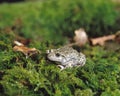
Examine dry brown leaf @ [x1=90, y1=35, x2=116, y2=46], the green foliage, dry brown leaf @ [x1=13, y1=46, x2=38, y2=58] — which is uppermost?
dry brown leaf @ [x1=90, y1=35, x2=116, y2=46]

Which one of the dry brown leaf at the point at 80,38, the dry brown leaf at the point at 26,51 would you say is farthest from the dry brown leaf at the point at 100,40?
the dry brown leaf at the point at 26,51

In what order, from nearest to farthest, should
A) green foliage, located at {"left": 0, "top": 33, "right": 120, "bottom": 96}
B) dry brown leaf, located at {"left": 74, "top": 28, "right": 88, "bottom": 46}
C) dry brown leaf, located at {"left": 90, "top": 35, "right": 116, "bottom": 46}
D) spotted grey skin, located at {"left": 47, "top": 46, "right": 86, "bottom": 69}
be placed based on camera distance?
green foliage, located at {"left": 0, "top": 33, "right": 120, "bottom": 96}, spotted grey skin, located at {"left": 47, "top": 46, "right": 86, "bottom": 69}, dry brown leaf, located at {"left": 74, "top": 28, "right": 88, "bottom": 46}, dry brown leaf, located at {"left": 90, "top": 35, "right": 116, "bottom": 46}

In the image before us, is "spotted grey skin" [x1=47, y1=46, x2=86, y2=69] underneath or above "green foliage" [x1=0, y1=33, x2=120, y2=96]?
above

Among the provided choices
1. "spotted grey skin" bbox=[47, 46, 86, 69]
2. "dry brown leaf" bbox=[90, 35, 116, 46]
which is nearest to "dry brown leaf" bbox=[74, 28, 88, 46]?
"dry brown leaf" bbox=[90, 35, 116, 46]

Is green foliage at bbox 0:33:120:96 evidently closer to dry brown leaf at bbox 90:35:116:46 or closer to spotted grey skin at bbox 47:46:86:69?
spotted grey skin at bbox 47:46:86:69

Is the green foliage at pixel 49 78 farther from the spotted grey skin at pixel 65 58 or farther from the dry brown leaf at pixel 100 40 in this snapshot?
the dry brown leaf at pixel 100 40

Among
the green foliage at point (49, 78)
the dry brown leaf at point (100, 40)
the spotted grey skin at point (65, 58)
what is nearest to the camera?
the green foliage at point (49, 78)

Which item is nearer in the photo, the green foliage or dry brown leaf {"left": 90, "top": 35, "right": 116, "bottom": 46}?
the green foliage

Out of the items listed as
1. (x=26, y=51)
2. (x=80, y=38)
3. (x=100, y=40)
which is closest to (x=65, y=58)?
(x=26, y=51)

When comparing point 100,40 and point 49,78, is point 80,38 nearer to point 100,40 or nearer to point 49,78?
point 100,40

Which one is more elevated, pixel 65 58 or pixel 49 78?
pixel 65 58
